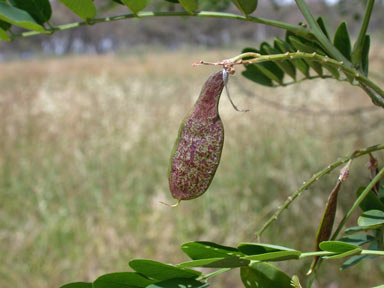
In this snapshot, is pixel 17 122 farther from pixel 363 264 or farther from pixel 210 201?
pixel 363 264

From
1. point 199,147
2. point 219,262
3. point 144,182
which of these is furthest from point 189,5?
point 144,182

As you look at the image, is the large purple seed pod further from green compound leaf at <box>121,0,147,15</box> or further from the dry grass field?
the dry grass field

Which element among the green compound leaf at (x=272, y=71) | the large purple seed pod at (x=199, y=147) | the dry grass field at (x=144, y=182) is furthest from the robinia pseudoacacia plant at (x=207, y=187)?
the dry grass field at (x=144, y=182)

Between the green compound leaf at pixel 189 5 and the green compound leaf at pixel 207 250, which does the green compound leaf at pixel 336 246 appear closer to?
the green compound leaf at pixel 207 250

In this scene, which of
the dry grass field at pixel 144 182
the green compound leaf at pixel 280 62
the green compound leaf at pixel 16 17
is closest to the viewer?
the green compound leaf at pixel 16 17

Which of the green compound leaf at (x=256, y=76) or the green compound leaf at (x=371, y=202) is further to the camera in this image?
the green compound leaf at (x=256, y=76)

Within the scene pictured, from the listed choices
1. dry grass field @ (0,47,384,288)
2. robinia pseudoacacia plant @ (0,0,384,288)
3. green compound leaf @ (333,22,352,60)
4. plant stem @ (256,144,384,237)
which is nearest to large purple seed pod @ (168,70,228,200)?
robinia pseudoacacia plant @ (0,0,384,288)

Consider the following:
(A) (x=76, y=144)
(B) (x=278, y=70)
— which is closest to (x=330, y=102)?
(A) (x=76, y=144)
